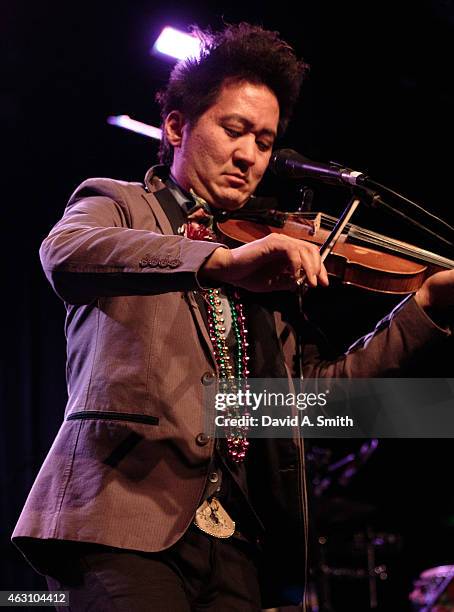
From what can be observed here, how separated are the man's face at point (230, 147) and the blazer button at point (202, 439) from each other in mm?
882

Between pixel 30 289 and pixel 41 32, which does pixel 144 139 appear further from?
pixel 30 289

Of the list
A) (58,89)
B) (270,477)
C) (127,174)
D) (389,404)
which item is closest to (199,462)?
(270,477)

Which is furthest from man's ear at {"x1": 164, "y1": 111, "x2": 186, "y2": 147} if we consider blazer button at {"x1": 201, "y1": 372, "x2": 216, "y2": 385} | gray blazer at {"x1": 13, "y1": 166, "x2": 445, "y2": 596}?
blazer button at {"x1": 201, "y1": 372, "x2": 216, "y2": 385}

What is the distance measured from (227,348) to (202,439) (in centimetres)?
36

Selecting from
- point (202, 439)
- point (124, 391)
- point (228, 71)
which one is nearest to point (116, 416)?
point (124, 391)

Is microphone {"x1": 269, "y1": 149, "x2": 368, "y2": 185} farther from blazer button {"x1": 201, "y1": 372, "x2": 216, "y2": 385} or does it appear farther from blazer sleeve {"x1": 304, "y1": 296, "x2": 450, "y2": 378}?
blazer button {"x1": 201, "y1": 372, "x2": 216, "y2": 385}

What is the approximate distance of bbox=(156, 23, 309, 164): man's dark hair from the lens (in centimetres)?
217

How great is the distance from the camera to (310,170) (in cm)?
185

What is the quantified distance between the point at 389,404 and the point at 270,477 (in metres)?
0.52

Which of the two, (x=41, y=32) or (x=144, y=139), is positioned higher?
(x=41, y=32)

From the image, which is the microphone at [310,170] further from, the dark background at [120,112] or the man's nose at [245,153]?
the dark background at [120,112]

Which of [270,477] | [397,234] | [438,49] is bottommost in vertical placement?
[270,477]

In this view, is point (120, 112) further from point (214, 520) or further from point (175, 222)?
point (214, 520)

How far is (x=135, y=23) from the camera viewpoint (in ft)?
12.4
